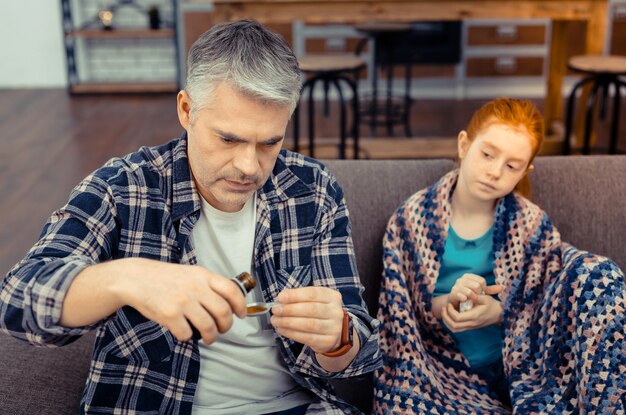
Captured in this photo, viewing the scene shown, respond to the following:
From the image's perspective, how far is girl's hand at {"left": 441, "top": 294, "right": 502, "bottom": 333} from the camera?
1.50m

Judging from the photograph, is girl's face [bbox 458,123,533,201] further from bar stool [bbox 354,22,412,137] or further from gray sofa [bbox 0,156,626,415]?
bar stool [bbox 354,22,412,137]

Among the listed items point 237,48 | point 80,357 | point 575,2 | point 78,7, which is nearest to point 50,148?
point 78,7

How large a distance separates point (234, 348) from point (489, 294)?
51 centimetres

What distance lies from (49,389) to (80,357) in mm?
117

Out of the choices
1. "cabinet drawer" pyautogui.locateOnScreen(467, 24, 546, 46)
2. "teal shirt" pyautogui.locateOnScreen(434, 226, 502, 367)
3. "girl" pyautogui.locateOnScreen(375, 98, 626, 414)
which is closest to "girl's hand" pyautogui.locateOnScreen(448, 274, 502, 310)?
"girl" pyautogui.locateOnScreen(375, 98, 626, 414)

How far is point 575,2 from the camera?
12.4 ft

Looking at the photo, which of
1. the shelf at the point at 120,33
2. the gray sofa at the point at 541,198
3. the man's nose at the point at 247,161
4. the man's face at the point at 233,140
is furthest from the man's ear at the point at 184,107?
the shelf at the point at 120,33

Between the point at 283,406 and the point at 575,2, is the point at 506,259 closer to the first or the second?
the point at 283,406

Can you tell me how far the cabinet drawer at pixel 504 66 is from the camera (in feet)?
19.0

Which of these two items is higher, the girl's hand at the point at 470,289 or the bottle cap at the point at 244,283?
the bottle cap at the point at 244,283

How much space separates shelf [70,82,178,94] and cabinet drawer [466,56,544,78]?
219 centimetres

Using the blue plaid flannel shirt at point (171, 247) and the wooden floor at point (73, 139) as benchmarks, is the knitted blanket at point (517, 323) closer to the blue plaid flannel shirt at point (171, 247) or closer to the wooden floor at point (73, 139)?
the blue plaid flannel shirt at point (171, 247)

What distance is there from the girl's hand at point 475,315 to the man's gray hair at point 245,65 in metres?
0.55

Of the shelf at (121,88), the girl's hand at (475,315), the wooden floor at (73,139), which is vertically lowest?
the wooden floor at (73,139)
